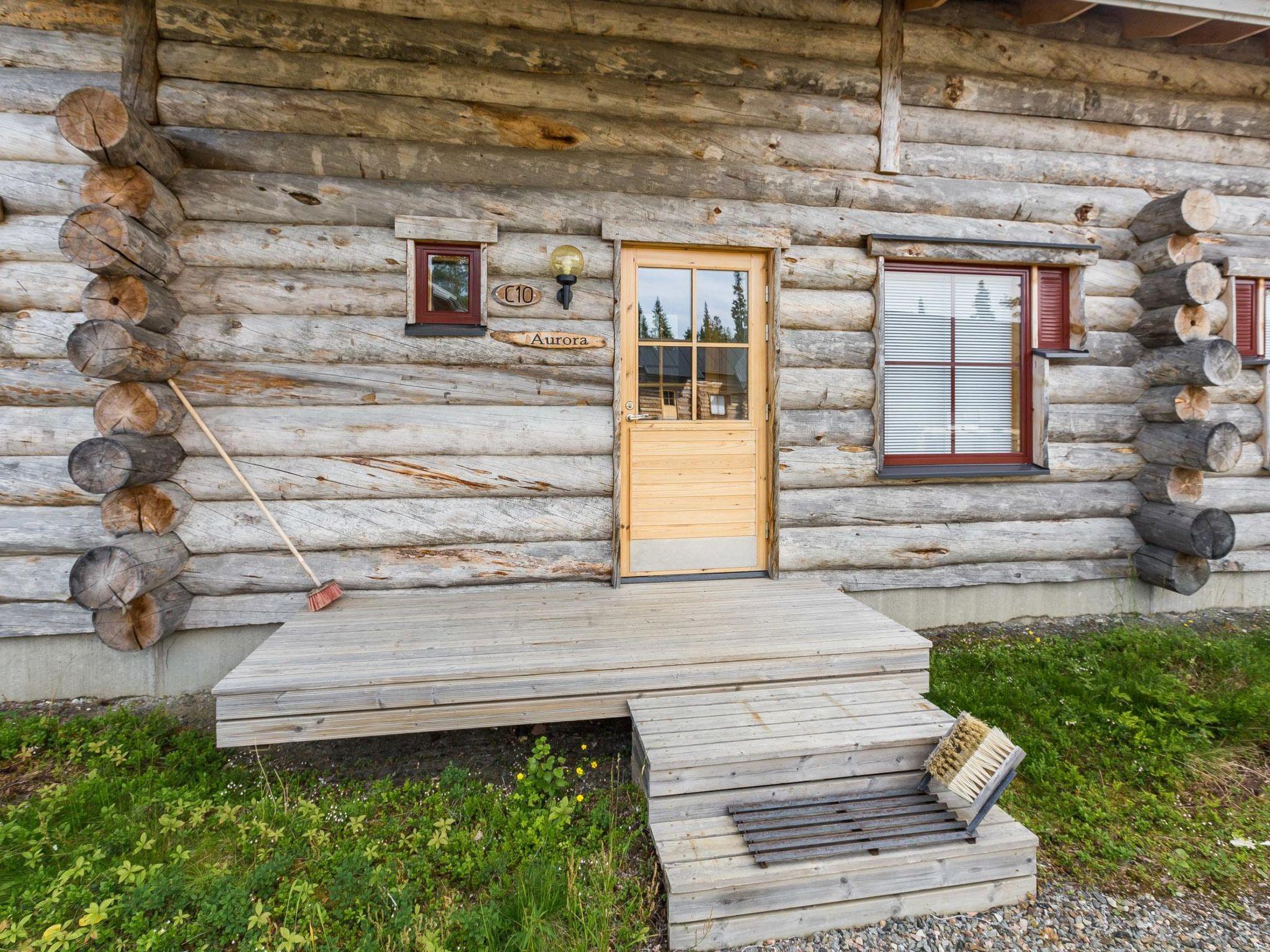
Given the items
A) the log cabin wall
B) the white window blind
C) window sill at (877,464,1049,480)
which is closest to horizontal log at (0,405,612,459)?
the log cabin wall

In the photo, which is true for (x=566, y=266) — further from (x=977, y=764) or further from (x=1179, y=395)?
(x=1179, y=395)

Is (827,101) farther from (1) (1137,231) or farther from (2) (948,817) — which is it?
(2) (948,817)

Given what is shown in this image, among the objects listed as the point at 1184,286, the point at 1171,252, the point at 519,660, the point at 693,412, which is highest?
the point at 1171,252

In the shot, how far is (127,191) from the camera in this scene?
3299 mm

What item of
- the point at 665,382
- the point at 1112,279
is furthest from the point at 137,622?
the point at 1112,279

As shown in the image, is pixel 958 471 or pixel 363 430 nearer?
pixel 363 430

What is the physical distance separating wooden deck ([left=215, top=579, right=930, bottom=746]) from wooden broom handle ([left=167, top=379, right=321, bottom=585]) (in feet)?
1.17

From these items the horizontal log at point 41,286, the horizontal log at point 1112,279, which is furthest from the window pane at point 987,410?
the horizontal log at point 41,286

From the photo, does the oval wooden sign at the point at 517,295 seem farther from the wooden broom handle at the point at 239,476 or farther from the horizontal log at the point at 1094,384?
the horizontal log at the point at 1094,384

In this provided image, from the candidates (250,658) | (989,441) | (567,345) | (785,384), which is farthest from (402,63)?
(989,441)

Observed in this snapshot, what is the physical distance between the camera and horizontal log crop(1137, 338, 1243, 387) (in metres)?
4.28

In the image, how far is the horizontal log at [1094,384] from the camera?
4.59m

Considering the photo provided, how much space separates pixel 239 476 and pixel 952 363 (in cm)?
503

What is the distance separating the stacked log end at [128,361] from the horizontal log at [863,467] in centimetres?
388
